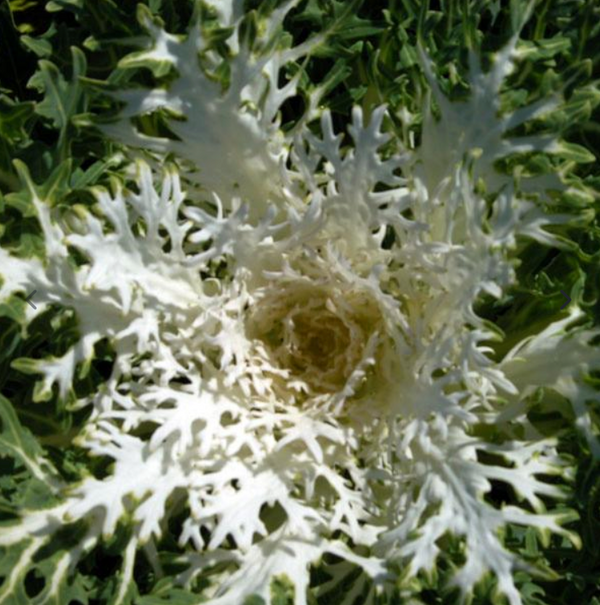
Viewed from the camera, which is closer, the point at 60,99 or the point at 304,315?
the point at 60,99

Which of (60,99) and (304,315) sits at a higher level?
(60,99)

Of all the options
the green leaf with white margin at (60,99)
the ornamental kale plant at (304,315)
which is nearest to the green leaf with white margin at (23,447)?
the ornamental kale plant at (304,315)

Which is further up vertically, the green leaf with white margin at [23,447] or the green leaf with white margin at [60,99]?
the green leaf with white margin at [60,99]

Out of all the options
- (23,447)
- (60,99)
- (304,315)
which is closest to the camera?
(23,447)

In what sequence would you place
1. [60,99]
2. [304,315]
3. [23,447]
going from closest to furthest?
[23,447]
[60,99]
[304,315]

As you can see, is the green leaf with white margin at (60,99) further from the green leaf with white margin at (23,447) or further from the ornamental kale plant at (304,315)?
the green leaf with white margin at (23,447)

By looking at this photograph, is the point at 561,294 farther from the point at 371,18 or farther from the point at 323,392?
the point at 371,18

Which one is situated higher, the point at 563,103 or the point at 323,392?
the point at 563,103

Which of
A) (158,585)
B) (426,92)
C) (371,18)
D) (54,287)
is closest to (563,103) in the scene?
(426,92)

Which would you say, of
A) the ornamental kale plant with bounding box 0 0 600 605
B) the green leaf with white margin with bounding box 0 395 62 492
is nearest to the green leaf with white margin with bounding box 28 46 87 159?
the ornamental kale plant with bounding box 0 0 600 605
